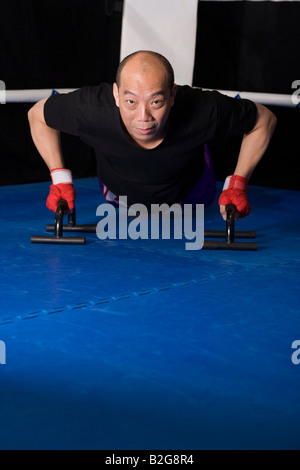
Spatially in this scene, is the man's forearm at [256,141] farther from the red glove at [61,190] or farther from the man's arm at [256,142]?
the red glove at [61,190]

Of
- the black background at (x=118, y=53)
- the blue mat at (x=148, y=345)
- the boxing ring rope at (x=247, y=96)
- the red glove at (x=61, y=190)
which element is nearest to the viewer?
the blue mat at (x=148, y=345)

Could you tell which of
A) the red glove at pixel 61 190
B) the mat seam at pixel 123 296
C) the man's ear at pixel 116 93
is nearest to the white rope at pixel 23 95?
the red glove at pixel 61 190

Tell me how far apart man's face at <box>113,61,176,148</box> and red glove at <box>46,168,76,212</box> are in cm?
51

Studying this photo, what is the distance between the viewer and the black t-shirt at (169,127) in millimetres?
3260

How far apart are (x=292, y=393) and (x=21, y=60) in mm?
3728

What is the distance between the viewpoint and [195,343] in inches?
85.8

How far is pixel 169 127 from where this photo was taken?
3266 mm

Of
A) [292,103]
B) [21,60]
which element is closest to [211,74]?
[292,103]

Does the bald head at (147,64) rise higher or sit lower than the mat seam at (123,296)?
higher

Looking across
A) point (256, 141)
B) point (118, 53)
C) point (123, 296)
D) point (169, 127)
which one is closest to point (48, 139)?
point (169, 127)

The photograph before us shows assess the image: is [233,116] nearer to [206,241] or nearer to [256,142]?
[256,142]

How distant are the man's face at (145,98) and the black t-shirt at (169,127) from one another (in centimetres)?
16

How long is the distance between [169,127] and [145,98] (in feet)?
1.00
